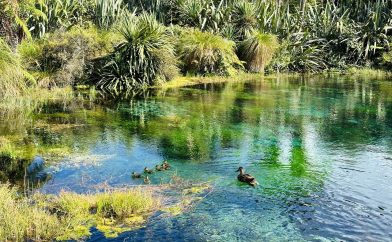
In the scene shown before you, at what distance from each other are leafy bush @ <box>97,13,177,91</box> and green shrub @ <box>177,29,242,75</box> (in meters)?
2.82

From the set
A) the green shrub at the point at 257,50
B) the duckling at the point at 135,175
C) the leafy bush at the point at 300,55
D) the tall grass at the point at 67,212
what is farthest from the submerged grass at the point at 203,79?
the tall grass at the point at 67,212

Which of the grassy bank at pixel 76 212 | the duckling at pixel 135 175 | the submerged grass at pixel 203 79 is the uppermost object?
the submerged grass at pixel 203 79

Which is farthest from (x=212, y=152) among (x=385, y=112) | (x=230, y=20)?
(x=230, y=20)

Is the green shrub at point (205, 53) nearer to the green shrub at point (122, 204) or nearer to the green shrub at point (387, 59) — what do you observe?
the green shrub at point (387, 59)

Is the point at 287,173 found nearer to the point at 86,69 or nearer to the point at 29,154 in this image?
the point at 29,154

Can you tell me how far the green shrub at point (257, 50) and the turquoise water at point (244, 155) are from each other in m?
7.05

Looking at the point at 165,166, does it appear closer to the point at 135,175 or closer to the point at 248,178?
the point at 135,175

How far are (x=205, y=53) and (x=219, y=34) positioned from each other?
10.3 feet

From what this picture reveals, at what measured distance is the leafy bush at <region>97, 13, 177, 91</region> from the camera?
21.5 meters

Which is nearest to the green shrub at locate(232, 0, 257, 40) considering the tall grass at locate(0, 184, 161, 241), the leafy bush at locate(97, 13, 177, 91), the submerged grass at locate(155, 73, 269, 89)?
the submerged grass at locate(155, 73, 269, 89)

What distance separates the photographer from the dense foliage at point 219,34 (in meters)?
21.9

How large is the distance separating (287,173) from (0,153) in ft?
20.8

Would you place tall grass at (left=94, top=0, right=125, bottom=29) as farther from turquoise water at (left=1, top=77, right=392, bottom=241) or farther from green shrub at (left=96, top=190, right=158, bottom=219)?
green shrub at (left=96, top=190, right=158, bottom=219)

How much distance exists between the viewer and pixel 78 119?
51.4 ft
